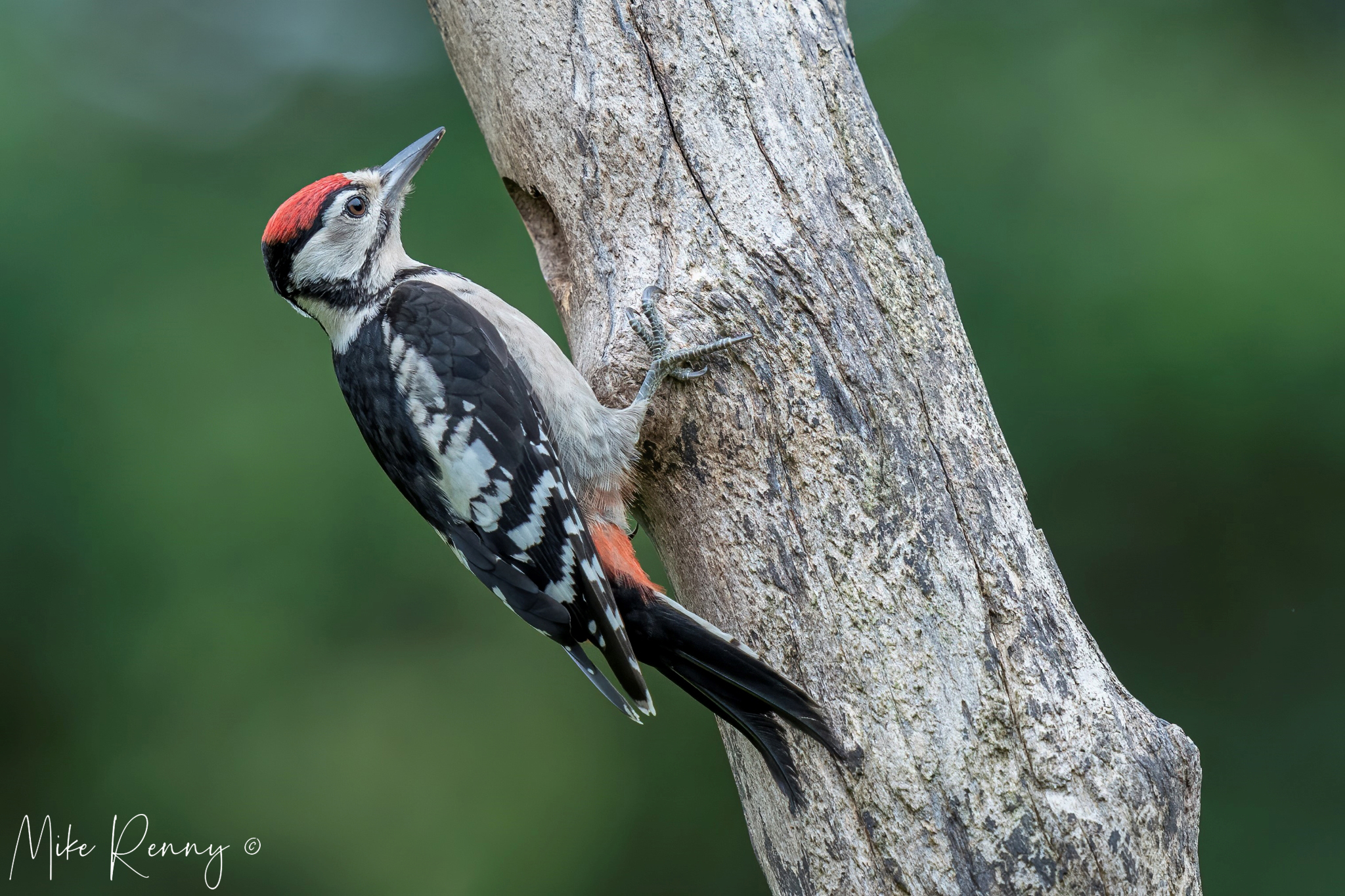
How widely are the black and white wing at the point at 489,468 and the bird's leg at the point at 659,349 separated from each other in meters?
0.29

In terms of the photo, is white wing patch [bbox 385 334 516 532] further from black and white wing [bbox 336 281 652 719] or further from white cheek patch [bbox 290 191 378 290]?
white cheek patch [bbox 290 191 378 290]

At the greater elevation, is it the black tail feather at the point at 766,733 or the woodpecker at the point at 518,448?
the woodpecker at the point at 518,448

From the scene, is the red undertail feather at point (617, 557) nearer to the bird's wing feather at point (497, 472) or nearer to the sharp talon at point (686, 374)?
the bird's wing feather at point (497, 472)

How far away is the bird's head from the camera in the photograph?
2193 mm

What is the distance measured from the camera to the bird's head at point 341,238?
219 cm

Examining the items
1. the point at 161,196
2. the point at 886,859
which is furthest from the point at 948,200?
the point at 161,196

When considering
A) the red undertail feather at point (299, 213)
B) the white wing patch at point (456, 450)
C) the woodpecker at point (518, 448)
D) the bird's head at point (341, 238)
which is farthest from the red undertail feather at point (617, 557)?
the red undertail feather at point (299, 213)

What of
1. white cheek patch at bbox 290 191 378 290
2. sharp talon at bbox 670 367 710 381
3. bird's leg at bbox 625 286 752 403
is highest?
white cheek patch at bbox 290 191 378 290

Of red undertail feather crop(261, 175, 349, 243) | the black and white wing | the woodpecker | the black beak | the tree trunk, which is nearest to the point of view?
the tree trunk

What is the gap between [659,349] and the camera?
1.85 metres

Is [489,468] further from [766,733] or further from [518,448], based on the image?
[766,733]

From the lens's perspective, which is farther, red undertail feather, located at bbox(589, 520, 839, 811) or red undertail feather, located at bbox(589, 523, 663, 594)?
red undertail feather, located at bbox(589, 523, 663, 594)

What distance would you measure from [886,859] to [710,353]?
2.98ft

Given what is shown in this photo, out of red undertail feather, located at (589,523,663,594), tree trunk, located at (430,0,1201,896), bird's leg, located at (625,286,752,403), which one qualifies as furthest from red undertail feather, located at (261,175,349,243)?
red undertail feather, located at (589,523,663,594)
